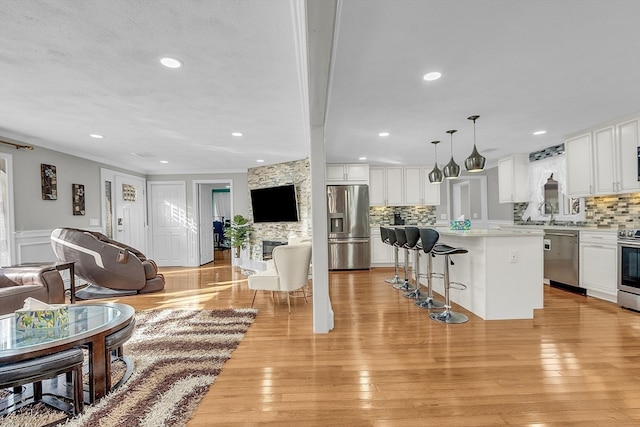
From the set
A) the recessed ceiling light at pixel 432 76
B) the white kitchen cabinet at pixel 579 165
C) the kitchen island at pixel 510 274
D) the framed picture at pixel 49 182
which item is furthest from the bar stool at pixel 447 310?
the framed picture at pixel 49 182

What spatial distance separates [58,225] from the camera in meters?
5.11

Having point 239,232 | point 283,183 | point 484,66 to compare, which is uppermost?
point 484,66

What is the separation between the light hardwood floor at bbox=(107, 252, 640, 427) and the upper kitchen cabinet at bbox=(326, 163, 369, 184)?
3.32m

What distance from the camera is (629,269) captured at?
3.68 metres

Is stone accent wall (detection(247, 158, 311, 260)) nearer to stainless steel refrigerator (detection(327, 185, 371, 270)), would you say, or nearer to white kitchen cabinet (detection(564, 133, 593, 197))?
stainless steel refrigerator (detection(327, 185, 371, 270))

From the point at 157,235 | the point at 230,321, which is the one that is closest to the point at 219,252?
the point at 157,235

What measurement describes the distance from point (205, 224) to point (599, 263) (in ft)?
25.4

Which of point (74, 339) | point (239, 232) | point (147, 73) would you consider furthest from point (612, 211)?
point (239, 232)

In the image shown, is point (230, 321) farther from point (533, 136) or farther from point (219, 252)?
point (219, 252)

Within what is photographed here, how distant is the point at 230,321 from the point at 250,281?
58 centimetres

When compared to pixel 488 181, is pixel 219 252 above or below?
below

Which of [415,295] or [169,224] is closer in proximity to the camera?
[415,295]

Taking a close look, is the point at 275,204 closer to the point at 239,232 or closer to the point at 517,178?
the point at 239,232

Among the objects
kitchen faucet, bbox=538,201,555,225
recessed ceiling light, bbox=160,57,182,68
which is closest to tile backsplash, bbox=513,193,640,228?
kitchen faucet, bbox=538,201,555,225
